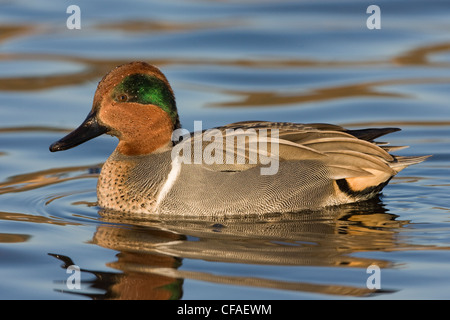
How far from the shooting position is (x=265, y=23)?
13672 millimetres

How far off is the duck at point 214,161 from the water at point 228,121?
15cm

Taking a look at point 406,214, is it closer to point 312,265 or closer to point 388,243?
point 388,243

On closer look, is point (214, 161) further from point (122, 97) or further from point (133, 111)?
point (122, 97)

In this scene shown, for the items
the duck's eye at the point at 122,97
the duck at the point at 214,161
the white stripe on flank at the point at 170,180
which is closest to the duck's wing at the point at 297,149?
the duck at the point at 214,161

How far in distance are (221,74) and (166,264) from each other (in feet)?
20.6

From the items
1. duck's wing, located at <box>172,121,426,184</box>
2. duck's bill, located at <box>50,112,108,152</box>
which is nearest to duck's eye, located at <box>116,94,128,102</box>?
duck's bill, located at <box>50,112,108,152</box>

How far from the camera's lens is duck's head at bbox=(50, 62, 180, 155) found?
7027 millimetres

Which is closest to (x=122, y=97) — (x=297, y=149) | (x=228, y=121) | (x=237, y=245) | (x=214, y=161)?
(x=214, y=161)

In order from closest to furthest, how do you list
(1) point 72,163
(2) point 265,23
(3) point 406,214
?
(3) point 406,214
(1) point 72,163
(2) point 265,23

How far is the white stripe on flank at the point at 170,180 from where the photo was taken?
682cm

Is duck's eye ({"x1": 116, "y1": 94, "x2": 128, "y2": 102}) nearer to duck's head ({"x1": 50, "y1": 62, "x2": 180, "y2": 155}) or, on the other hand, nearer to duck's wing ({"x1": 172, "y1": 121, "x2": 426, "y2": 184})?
duck's head ({"x1": 50, "y1": 62, "x2": 180, "y2": 155})

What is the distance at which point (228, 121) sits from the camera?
9.83 metres

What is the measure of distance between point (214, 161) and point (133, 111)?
835mm

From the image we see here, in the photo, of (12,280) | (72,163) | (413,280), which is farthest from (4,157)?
(413,280)
